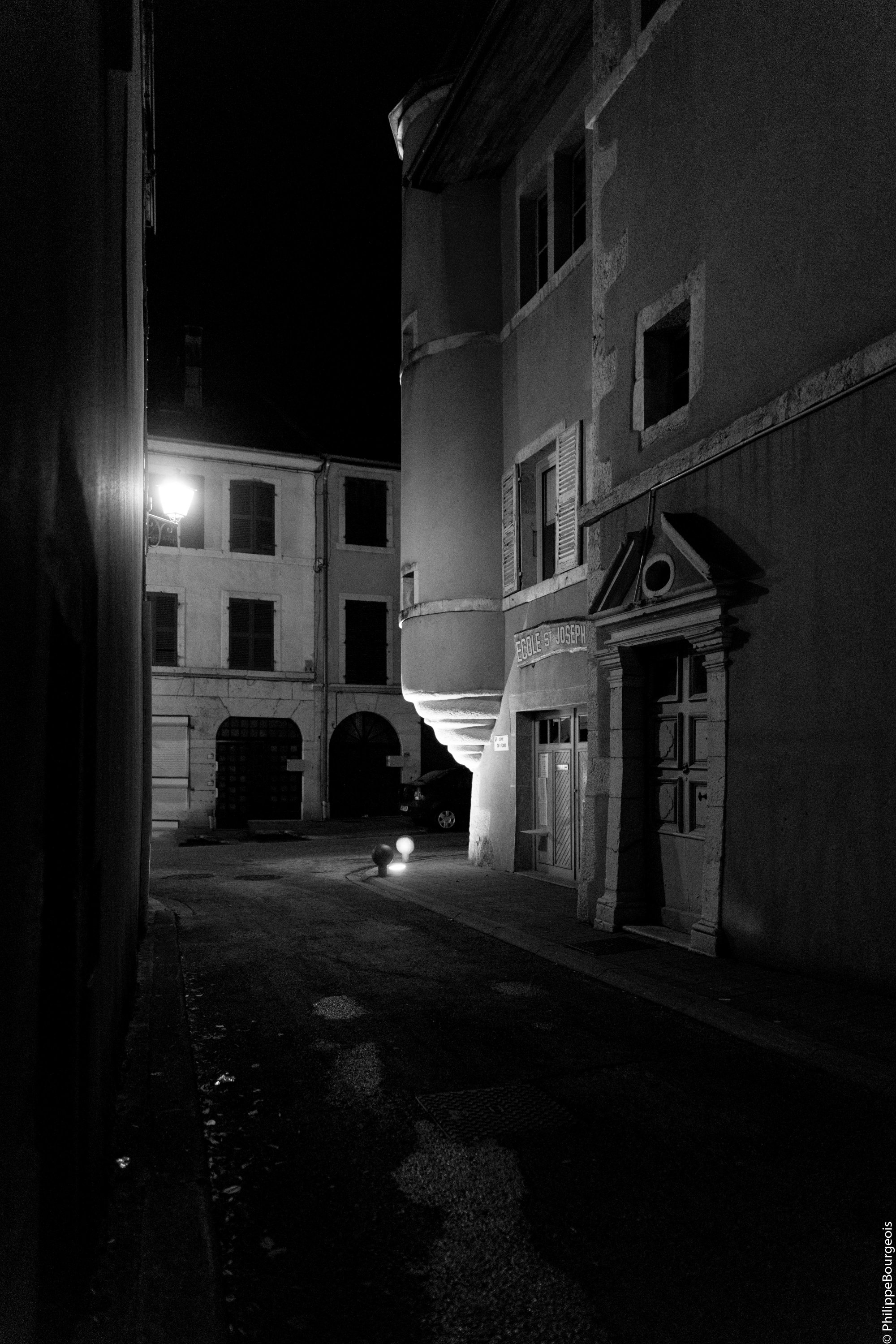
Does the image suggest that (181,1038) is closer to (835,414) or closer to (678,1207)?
(678,1207)

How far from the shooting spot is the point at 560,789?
45.0ft

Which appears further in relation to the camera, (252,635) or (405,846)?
(252,635)

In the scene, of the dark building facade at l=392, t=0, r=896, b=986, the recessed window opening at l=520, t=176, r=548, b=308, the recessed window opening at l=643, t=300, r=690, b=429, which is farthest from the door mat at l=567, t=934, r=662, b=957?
the recessed window opening at l=520, t=176, r=548, b=308

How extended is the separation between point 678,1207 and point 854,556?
16.6 ft

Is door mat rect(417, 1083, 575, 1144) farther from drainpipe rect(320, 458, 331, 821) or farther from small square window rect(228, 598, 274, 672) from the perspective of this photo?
small square window rect(228, 598, 274, 672)

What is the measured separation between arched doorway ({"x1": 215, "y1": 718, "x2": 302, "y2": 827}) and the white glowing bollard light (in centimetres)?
1404

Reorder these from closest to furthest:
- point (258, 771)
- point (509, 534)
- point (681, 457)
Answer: point (681, 457) → point (509, 534) → point (258, 771)

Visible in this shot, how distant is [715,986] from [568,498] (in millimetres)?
7388

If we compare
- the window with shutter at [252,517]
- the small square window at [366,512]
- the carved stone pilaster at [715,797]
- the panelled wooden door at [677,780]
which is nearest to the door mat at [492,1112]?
the carved stone pilaster at [715,797]

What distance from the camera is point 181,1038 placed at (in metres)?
6.07

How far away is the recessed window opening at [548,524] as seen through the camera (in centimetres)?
1392

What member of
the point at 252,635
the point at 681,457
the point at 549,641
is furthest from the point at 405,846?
the point at 252,635

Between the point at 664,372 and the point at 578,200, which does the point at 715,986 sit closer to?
the point at 664,372

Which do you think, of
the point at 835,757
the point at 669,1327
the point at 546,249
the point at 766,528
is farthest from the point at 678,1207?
the point at 546,249
